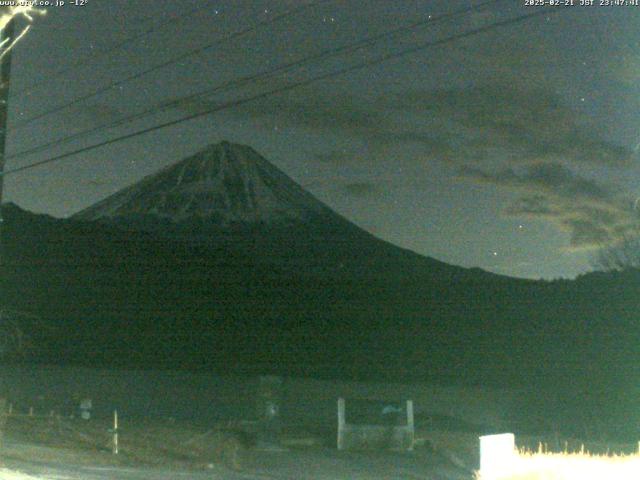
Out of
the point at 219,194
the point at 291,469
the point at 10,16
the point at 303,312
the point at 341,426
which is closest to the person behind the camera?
the point at 10,16

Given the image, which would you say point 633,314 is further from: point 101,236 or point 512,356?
point 101,236

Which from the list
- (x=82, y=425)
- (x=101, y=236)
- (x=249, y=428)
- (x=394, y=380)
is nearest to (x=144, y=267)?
(x=101, y=236)

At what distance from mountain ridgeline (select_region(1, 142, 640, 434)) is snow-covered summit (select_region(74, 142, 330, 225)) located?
24678 mm

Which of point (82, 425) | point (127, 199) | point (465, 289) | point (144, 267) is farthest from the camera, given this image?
point (127, 199)

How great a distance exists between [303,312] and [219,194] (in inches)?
2989

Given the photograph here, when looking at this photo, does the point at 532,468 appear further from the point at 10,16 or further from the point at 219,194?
the point at 219,194

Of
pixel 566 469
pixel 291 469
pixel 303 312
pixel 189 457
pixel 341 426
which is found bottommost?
pixel 291 469

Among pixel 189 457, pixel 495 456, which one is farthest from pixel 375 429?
pixel 495 456

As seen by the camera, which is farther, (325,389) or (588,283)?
(588,283)

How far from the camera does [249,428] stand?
35.8 metres

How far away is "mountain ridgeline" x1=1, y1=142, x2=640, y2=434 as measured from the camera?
143 feet

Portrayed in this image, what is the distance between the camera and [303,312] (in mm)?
59375

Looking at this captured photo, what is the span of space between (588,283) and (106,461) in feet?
113

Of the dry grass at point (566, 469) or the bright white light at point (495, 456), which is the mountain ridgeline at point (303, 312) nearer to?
the dry grass at point (566, 469)
